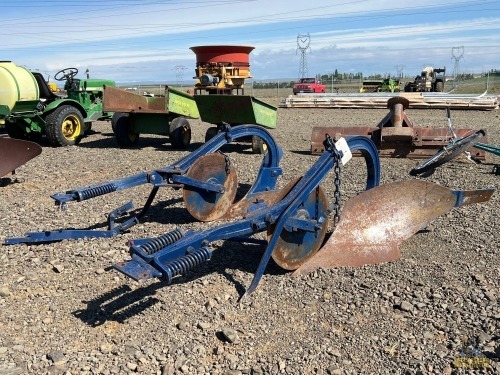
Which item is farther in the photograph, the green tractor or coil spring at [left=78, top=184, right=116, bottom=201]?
the green tractor

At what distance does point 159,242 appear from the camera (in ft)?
10.9

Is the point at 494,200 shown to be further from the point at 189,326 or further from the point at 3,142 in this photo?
the point at 3,142

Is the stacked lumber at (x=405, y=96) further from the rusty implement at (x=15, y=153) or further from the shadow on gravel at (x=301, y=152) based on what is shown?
the rusty implement at (x=15, y=153)

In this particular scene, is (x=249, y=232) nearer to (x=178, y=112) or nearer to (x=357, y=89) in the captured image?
(x=178, y=112)

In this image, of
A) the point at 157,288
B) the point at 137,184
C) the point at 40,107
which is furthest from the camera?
the point at 40,107

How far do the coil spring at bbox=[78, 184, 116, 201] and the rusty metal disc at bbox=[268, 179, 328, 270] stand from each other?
5.16 ft

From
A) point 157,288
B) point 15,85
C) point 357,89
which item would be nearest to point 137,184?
point 157,288

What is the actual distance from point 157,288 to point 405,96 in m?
17.8

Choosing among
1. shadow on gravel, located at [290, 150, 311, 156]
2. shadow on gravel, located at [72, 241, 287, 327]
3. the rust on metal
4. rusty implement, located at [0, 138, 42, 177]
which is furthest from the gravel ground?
the rust on metal

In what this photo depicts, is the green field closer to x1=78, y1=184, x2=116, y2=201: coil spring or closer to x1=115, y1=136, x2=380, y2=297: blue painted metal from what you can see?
x1=78, y1=184, x2=116, y2=201: coil spring

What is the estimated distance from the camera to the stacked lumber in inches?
745

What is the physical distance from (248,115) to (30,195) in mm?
3819

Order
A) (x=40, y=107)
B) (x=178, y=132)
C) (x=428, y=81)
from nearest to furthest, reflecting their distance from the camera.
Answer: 1. (x=178, y=132)
2. (x=40, y=107)
3. (x=428, y=81)

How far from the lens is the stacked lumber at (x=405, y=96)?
18.9 meters
